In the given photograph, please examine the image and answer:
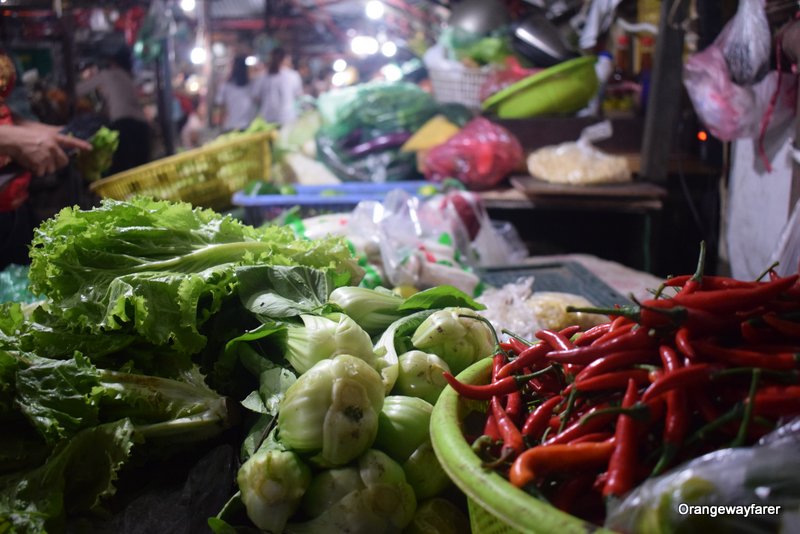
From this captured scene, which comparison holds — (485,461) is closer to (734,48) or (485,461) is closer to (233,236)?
(233,236)

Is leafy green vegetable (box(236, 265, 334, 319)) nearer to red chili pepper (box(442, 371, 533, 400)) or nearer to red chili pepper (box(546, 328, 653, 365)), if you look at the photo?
red chili pepper (box(442, 371, 533, 400))

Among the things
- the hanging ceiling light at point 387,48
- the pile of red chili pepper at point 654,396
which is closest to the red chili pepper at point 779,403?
the pile of red chili pepper at point 654,396

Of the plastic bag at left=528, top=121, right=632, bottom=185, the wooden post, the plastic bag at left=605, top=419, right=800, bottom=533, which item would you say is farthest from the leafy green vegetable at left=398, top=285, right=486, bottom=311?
the wooden post

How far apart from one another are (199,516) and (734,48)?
3.94 metres

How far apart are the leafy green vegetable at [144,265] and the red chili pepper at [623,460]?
123 centimetres

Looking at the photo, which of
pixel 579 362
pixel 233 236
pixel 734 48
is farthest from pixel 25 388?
pixel 734 48

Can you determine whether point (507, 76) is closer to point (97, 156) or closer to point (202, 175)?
point (202, 175)

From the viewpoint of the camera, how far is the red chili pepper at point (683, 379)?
50.1 inches

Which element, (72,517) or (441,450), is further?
(72,517)

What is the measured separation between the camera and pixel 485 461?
4.31 ft

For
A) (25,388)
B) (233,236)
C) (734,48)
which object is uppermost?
(734,48)

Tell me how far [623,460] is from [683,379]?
0.21 m

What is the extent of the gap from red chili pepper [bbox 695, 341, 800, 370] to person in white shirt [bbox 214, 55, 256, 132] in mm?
13440

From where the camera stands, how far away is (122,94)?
7895 millimetres
